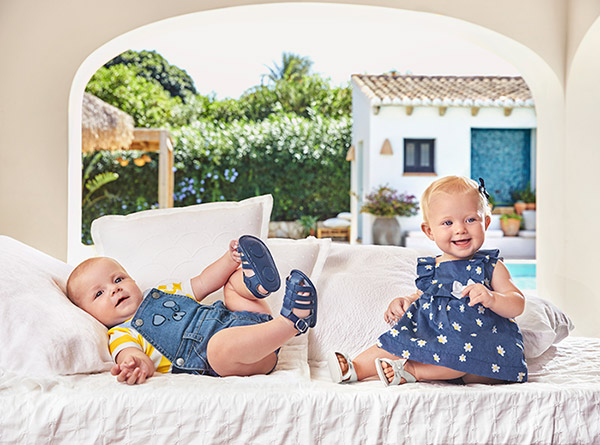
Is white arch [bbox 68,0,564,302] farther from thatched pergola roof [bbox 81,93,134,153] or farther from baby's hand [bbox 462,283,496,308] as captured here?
thatched pergola roof [bbox 81,93,134,153]

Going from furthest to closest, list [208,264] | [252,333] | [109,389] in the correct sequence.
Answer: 1. [208,264]
2. [252,333]
3. [109,389]

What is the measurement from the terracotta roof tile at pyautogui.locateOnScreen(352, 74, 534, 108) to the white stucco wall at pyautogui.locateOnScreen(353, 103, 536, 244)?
0.26 metres

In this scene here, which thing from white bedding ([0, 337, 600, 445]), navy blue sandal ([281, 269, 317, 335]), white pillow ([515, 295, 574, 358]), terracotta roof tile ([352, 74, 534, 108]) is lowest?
white bedding ([0, 337, 600, 445])

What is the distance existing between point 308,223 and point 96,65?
7538mm

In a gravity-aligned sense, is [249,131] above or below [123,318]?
above

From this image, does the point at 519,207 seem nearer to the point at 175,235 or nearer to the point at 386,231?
the point at 386,231

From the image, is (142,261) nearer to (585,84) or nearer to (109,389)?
(109,389)

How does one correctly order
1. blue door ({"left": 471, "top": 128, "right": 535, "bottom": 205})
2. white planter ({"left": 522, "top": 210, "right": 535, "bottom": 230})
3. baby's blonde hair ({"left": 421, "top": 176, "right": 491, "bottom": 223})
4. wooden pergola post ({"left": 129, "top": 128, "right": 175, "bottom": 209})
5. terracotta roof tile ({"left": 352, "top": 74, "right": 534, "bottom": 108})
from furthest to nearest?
blue door ({"left": 471, "top": 128, "right": 535, "bottom": 205}) < white planter ({"left": 522, "top": 210, "right": 535, "bottom": 230}) < terracotta roof tile ({"left": 352, "top": 74, "right": 534, "bottom": 108}) < wooden pergola post ({"left": 129, "top": 128, "right": 175, "bottom": 209}) < baby's blonde hair ({"left": 421, "top": 176, "right": 491, "bottom": 223})

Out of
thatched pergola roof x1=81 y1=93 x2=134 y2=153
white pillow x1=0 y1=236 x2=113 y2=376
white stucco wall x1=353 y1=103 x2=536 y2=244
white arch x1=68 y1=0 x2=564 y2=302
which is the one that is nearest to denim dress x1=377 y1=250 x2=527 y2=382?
white pillow x1=0 y1=236 x2=113 y2=376

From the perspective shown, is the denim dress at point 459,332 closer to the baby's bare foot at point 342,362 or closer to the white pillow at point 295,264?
the baby's bare foot at point 342,362

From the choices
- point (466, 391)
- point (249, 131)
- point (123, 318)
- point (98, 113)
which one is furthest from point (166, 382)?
point (249, 131)

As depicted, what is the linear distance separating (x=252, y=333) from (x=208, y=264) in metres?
0.51

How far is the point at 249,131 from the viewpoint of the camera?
411 inches

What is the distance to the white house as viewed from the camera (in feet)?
31.1
